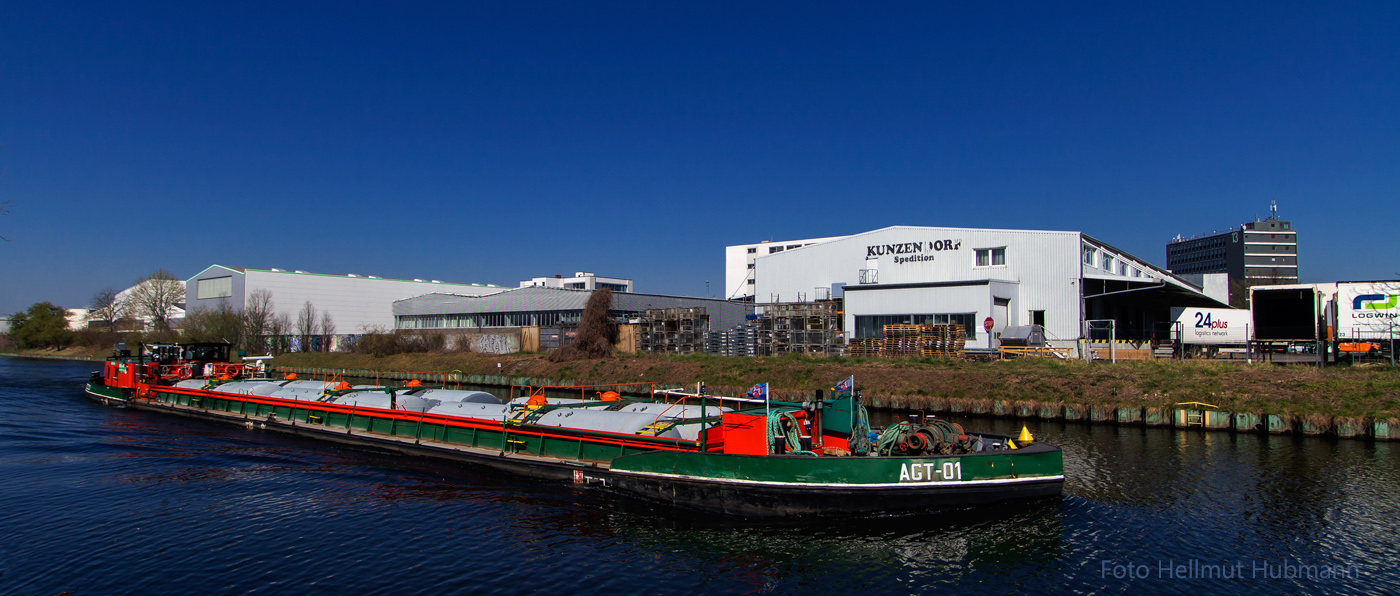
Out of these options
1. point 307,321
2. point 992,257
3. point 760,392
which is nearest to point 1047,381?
point 992,257

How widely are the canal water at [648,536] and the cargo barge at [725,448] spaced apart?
0.47 metres

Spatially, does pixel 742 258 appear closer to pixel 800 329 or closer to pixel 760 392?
pixel 800 329

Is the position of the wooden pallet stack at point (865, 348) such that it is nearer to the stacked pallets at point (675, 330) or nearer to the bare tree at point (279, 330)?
the stacked pallets at point (675, 330)

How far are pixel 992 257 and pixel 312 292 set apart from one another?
214 ft

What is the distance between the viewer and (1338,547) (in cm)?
1174

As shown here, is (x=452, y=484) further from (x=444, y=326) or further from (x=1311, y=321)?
(x=444, y=326)

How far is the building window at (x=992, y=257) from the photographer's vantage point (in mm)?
41812

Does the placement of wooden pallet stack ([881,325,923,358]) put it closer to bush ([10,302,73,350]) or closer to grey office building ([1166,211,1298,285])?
bush ([10,302,73,350])

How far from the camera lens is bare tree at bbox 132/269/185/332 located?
79.3m

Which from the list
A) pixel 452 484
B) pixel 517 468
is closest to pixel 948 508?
pixel 517 468

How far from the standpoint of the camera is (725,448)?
47.2 feet

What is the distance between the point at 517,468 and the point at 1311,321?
4053cm

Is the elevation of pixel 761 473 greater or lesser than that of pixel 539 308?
lesser

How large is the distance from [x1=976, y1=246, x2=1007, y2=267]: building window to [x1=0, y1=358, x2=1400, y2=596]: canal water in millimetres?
23768
